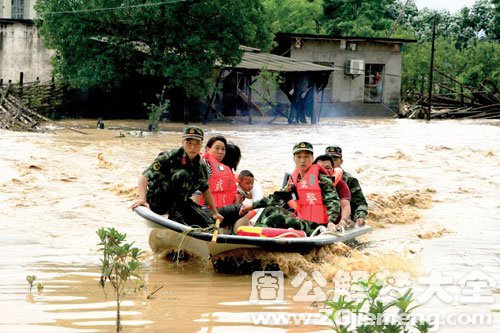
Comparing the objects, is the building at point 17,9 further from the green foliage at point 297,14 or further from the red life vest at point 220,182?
the red life vest at point 220,182

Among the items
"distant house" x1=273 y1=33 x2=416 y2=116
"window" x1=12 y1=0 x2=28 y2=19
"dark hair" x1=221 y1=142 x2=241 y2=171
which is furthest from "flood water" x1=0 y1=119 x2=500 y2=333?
"distant house" x1=273 y1=33 x2=416 y2=116

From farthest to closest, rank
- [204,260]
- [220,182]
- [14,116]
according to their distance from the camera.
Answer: [14,116]
[220,182]
[204,260]

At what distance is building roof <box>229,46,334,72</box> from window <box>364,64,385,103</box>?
770 centimetres

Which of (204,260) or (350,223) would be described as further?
(350,223)

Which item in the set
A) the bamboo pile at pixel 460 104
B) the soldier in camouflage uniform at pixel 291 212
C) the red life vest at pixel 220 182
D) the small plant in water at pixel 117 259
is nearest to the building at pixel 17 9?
the bamboo pile at pixel 460 104

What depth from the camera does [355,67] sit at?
133 feet

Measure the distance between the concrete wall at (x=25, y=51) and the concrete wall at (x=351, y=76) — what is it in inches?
496

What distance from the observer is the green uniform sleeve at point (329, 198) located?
8.98 m

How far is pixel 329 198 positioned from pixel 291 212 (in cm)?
41

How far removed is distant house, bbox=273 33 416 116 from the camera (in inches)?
1581

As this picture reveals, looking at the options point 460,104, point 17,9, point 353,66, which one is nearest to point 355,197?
point 353,66

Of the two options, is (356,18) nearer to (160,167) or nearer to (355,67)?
(355,67)

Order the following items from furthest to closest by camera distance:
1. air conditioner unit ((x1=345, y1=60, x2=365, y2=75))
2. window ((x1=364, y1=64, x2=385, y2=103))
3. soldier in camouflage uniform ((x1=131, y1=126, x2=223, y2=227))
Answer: window ((x1=364, y1=64, x2=385, y2=103)), air conditioner unit ((x1=345, y1=60, x2=365, y2=75)), soldier in camouflage uniform ((x1=131, y1=126, x2=223, y2=227))

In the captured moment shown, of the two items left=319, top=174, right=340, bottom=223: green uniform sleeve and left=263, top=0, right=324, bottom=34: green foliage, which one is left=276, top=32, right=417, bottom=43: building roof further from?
left=319, top=174, right=340, bottom=223: green uniform sleeve
